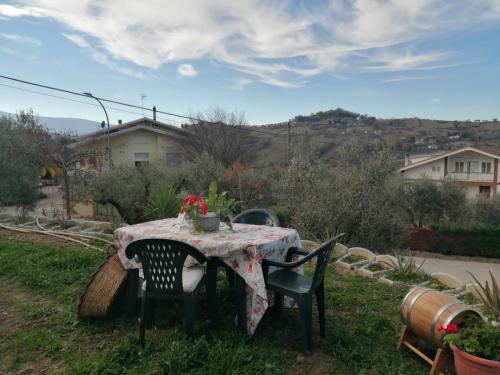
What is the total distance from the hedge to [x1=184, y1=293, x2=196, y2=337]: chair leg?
11.1m

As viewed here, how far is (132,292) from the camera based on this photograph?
284 cm

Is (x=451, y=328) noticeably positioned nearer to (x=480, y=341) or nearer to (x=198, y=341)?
(x=480, y=341)

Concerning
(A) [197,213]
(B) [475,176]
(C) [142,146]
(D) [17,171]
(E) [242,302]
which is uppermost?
(C) [142,146]

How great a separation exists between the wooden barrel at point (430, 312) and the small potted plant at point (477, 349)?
0.17 metres

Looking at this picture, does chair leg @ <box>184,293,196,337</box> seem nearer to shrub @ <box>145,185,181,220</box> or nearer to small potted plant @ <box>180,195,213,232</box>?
small potted plant @ <box>180,195,213,232</box>

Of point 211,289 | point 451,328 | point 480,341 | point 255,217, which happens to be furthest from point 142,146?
point 480,341

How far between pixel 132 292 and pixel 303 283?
1.42 metres

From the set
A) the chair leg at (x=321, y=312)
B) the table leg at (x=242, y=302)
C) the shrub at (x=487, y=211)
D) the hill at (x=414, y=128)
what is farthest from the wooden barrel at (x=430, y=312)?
the hill at (x=414, y=128)

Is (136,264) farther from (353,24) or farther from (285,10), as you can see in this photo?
(353,24)

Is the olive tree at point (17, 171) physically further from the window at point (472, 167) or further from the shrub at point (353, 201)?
the window at point (472, 167)

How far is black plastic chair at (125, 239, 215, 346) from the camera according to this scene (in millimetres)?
2246

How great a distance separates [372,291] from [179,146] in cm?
1813

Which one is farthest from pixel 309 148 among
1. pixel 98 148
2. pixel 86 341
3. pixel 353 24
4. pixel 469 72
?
pixel 98 148

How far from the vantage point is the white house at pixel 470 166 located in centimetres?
2744
